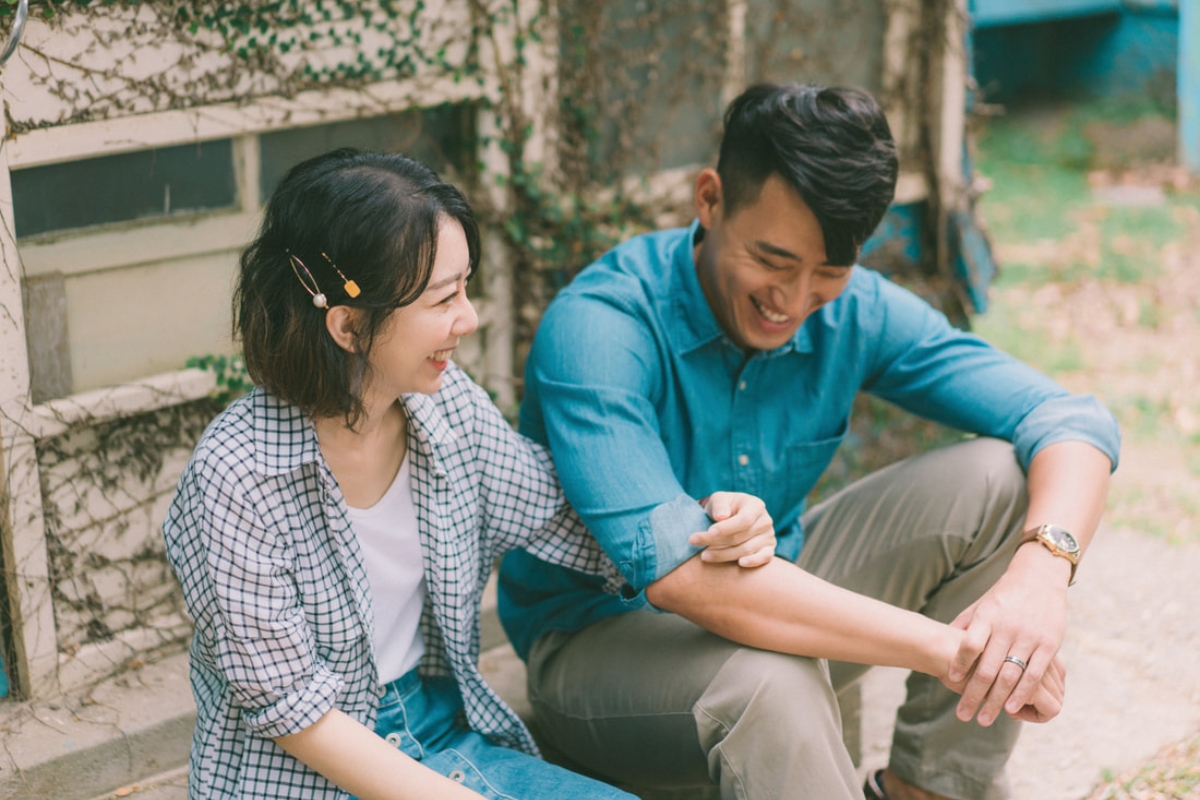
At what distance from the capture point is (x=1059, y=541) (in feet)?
7.75

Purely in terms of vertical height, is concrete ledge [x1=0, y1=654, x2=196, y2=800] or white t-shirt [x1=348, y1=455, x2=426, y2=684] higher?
white t-shirt [x1=348, y1=455, x2=426, y2=684]

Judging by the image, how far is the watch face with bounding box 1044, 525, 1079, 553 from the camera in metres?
2.36

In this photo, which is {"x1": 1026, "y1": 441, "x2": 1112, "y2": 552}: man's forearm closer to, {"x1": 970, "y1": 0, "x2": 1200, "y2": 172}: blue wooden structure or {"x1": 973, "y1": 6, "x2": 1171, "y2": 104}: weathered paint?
{"x1": 970, "y1": 0, "x2": 1200, "y2": 172}: blue wooden structure

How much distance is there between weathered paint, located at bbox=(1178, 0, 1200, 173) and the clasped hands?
6.97m

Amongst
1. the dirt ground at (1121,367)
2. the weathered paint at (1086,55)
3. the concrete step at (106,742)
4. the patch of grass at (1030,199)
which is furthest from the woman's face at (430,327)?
the weathered paint at (1086,55)

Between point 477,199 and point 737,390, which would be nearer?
point 737,390

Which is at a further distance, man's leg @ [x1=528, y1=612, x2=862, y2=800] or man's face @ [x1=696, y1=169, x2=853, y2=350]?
man's face @ [x1=696, y1=169, x2=853, y2=350]

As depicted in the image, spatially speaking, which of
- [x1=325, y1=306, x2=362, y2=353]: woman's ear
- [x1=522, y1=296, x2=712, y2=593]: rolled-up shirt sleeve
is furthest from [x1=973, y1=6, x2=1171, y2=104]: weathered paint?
[x1=325, y1=306, x2=362, y2=353]: woman's ear

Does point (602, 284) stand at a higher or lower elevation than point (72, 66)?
lower

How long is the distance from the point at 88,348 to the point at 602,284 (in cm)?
118

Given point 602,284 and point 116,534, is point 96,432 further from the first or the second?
point 602,284

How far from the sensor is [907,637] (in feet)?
7.16

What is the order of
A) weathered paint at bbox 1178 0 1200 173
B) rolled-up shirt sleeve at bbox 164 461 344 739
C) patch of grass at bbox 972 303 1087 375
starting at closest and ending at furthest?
rolled-up shirt sleeve at bbox 164 461 344 739
patch of grass at bbox 972 303 1087 375
weathered paint at bbox 1178 0 1200 173

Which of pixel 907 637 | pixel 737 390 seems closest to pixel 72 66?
pixel 737 390
